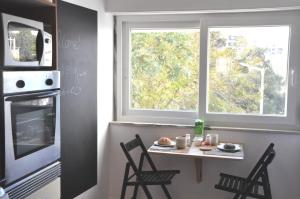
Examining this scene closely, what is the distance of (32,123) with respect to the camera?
6.06ft

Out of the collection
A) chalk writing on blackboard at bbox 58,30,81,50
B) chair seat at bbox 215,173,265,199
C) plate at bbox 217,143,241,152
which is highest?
chalk writing on blackboard at bbox 58,30,81,50

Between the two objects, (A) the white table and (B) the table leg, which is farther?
(B) the table leg

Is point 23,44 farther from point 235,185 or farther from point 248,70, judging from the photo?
point 248,70

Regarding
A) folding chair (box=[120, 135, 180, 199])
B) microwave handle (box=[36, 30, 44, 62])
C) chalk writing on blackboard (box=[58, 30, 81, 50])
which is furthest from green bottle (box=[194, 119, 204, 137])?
microwave handle (box=[36, 30, 44, 62])

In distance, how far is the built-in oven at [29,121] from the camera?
163 centimetres

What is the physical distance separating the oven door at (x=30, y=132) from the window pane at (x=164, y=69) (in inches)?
60.6

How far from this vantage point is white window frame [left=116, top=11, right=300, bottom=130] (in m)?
3.08

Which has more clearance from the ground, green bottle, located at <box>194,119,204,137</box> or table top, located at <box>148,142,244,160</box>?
green bottle, located at <box>194,119,204,137</box>

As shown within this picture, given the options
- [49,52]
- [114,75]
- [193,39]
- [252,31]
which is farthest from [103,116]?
[252,31]

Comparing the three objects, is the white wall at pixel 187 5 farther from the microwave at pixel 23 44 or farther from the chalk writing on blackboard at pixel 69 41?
the microwave at pixel 23 44

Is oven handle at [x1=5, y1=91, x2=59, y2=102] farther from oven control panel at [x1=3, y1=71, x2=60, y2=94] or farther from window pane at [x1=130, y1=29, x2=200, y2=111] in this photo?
window pane at [x1=130, y1=29, x2=200, y2=111]

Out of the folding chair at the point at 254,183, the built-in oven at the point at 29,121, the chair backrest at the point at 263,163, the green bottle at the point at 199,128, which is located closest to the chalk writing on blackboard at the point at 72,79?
the built-in oven at the point at 29,121

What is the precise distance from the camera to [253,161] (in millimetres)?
3117

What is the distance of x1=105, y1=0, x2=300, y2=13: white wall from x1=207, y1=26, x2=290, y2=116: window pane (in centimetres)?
27
